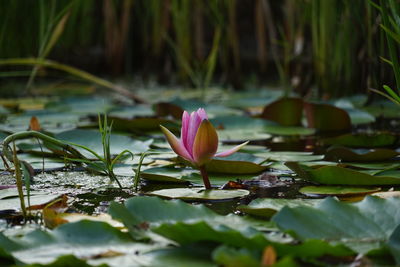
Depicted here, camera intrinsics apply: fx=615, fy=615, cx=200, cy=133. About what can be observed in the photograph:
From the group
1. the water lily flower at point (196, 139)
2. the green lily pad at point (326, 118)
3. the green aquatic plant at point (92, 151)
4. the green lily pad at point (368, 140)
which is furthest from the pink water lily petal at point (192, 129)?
the green lily pad at point (326, 118)

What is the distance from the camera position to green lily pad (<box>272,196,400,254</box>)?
2.44ft

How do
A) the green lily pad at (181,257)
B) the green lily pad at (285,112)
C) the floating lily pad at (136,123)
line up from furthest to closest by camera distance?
the green lily pad at (285,112), the floating lily pad at (136,123), the green lily pad at (181,257)

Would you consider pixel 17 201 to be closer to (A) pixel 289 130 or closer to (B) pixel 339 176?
(B) pixel 339 176

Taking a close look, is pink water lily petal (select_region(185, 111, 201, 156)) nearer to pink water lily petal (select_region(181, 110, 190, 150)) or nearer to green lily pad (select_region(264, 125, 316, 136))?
pink water lily petal (select_region(181, 110, 190, 150))

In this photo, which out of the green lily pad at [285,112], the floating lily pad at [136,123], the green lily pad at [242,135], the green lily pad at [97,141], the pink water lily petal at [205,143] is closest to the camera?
the pink water lily petal at [205,143]

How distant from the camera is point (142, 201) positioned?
0.83 m

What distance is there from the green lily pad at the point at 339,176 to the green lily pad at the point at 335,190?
0.02 m

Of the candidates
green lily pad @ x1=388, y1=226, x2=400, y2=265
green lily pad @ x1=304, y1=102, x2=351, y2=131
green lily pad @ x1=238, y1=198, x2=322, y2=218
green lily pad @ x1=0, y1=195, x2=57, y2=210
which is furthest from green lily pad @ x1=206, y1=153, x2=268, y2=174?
green lily pad @ x1=304, y1=102, x2=351, y2=131

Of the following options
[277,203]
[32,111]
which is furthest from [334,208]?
[32,111]

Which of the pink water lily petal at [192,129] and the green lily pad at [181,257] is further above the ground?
the pink water lily petal at [192,129]

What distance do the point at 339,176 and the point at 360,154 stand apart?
0.21 m

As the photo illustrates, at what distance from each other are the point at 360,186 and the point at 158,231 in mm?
503

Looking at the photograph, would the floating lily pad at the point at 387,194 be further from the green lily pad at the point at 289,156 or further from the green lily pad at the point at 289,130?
the green lily pad at the point at 289,130

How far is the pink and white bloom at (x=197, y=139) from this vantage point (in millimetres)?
978
